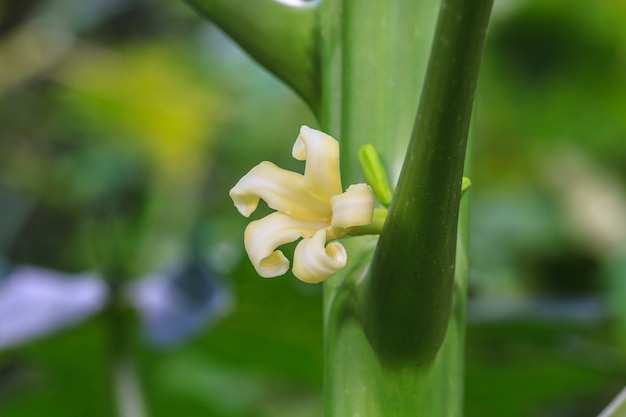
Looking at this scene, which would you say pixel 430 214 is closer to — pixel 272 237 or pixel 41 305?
pixel 272 237

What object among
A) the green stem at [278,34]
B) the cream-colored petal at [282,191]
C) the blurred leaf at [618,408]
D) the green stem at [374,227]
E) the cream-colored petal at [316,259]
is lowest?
the blurred leaf at [618,408]

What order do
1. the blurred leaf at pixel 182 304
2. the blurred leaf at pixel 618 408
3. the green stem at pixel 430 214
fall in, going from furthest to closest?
1. the blurred leaf at pixel 182 304
2. the blurred leaf at pixel 618 408
3. the green stem at pixel 430 214

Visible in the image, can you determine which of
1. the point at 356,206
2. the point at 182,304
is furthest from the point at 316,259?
the point at 182,304

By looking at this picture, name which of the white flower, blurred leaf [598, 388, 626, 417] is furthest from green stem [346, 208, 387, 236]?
blurred leaf [598, 388, 626, 417]

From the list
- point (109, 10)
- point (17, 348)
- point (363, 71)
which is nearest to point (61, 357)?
point (17, 348)

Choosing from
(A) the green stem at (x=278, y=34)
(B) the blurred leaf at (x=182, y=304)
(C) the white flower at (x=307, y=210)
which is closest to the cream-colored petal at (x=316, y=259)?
(C) the white flower at (x=307, y=210)

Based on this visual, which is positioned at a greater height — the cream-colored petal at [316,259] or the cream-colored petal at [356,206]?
the cream-colored petal at [356,206]

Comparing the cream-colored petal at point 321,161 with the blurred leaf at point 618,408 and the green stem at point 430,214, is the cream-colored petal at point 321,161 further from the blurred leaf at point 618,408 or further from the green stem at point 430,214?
the blurred leaf at point 618,408

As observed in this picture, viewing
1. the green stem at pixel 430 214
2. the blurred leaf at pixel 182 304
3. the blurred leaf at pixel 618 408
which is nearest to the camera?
the green stem at pixel 430 214
